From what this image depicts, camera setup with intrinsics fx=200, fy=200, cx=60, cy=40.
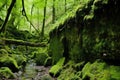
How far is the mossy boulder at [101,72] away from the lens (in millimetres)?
6252

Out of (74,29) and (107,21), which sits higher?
(107,21)

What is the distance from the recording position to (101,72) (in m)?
6.75

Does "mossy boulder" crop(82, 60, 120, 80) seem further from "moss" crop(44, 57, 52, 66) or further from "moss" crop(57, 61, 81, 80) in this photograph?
"moss" crop(44, 57, 52, 66)

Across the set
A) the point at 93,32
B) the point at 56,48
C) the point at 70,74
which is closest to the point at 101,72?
the point at 93,32

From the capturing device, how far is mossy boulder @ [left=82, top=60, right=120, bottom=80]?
625cm

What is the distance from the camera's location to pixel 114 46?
22.7 feet

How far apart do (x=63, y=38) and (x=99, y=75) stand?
5515 mm

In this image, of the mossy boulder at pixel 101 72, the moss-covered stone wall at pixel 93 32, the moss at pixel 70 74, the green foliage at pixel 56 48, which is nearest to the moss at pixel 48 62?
the green foliage at pixel 56 48

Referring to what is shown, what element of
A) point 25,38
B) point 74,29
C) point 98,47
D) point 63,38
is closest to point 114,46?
point 98,47

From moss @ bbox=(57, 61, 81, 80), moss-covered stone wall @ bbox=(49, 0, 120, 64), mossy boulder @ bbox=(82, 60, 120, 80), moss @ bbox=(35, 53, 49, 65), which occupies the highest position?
moss-covered stone wall @ bbox=(49, 0, 120, 64)

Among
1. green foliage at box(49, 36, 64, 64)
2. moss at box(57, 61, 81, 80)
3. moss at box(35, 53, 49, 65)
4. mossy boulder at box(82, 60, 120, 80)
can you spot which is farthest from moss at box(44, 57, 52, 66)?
mossy boulder at box(82, 60, 120, 80)

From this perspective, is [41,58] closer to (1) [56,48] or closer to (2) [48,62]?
(2) [48,62]

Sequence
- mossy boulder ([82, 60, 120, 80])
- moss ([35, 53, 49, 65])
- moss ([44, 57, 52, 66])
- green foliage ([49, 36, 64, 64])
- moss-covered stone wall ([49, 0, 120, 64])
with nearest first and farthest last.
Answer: mossy boulder ([82, 60, 120, 80])
moss-covered stone wall ([49, 0, 120, 64])
green foliage ([49, 36, 64, 64])
moss ([44, 57, 52, 66])
moss ([35, 53, 49, 65])

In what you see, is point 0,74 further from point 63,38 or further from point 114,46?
point 114,46
